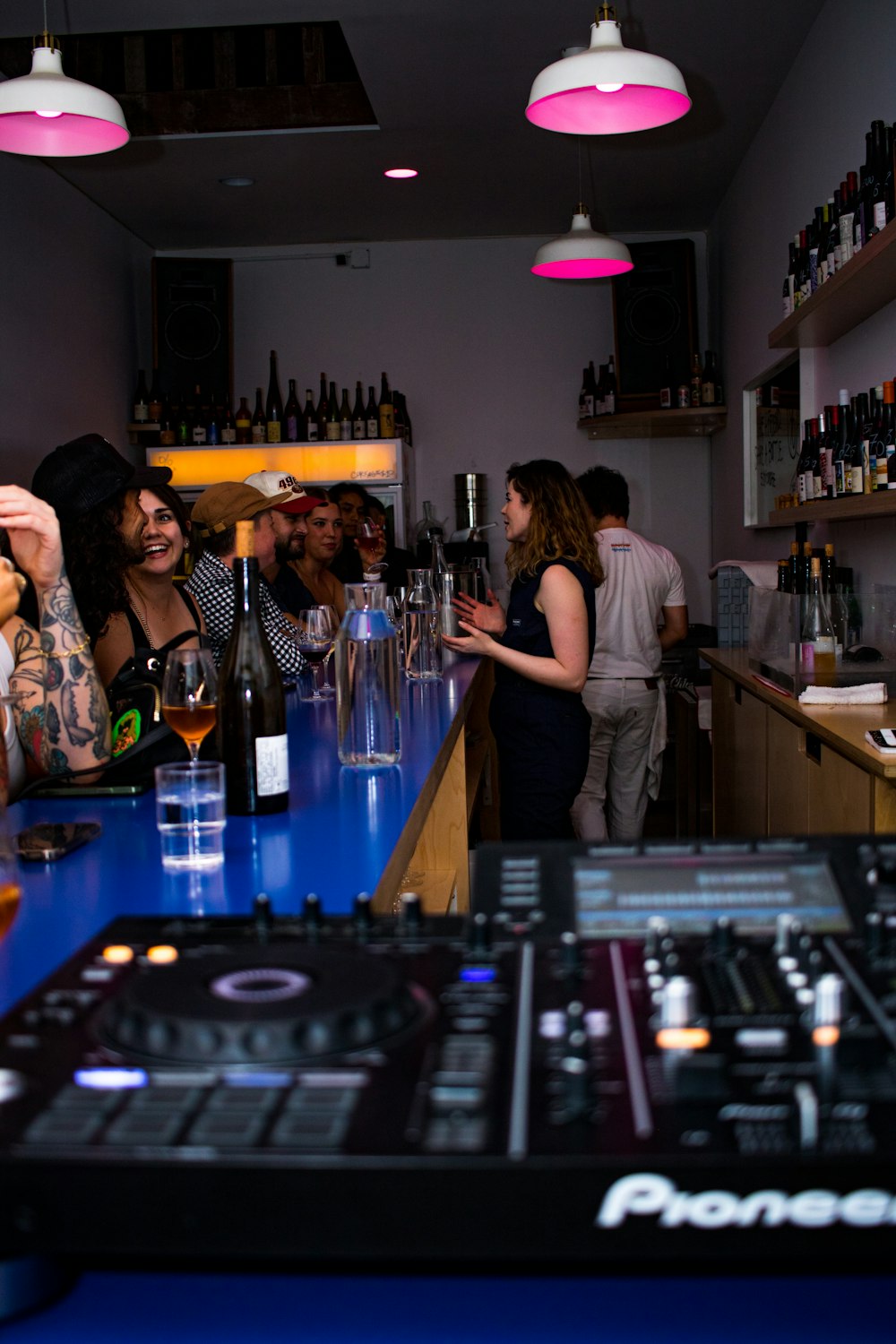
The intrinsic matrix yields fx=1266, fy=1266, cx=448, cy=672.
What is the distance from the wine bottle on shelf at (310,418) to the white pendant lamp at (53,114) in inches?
144

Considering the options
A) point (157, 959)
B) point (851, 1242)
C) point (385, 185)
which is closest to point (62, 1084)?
point (157, 959)

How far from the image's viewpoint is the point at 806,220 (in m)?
4.79

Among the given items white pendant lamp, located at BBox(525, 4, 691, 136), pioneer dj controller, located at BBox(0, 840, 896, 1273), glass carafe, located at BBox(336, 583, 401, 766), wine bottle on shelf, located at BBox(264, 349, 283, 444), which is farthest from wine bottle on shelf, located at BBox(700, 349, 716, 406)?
pioneer dj controller, located at BBox(0, 840, 896, 1273)

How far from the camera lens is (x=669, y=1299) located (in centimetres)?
68

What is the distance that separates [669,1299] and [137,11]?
4705 millimetres

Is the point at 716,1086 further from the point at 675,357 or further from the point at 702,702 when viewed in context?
the point at 675,357

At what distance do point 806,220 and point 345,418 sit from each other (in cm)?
322

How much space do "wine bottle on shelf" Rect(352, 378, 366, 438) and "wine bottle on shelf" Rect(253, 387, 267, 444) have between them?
519 mm

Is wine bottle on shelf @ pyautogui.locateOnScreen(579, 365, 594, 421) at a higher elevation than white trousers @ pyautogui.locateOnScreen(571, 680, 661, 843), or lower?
higher

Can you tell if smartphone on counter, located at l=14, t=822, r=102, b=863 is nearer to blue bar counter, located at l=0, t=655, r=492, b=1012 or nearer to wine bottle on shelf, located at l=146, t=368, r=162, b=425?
→ blue bar counter, located at l=0, t=655, r=492, b=1012

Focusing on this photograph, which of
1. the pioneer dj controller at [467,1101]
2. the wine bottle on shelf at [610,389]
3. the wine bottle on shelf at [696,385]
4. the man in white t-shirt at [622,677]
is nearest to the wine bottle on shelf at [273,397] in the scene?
the wine bottle on shelf at [610,389]

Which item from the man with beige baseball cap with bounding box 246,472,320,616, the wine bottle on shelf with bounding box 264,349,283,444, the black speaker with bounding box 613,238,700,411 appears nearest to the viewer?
the man with beige baseball cap with bounding box 246,472,320,616

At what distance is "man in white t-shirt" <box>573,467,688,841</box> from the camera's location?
4832mm

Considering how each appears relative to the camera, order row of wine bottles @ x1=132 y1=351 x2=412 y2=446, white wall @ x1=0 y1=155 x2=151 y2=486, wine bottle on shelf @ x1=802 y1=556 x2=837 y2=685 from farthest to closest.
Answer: row of wine bottles @ x1=132 y1=351 x2=412 y2=446 < white wall @ x1=0 y1=155 x2=151 y2=486 < wine bottle on shelf @ x1=802 y1=556 x2=837 y2=685
